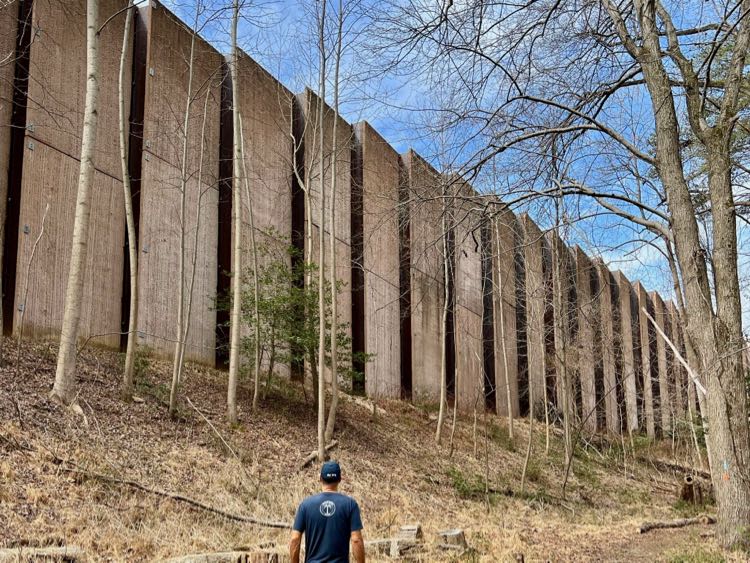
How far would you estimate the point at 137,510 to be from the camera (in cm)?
973

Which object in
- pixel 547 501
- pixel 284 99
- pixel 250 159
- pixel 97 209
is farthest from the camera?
pixel 284 99

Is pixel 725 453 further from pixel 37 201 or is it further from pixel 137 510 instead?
pixel 37 201

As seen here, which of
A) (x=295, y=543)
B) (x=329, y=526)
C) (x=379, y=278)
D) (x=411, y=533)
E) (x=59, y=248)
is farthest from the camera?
(x=379, y=278)

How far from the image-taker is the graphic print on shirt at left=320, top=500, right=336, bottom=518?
215 inches

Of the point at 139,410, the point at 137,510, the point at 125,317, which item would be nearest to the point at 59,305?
the point at 125,317

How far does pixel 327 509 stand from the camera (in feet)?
18.0

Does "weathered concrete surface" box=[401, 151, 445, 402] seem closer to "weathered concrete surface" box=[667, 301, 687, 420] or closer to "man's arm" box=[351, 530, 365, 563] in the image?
"weathered concrete surface" box=[667, 301, 687, 420]

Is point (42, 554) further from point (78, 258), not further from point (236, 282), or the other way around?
point (236, 282)

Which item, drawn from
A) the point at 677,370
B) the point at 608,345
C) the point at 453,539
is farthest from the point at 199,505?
the point at 677,370

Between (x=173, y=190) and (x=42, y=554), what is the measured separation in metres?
12.5

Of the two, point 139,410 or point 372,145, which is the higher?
point 372,145

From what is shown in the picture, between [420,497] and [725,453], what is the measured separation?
7.89 metres

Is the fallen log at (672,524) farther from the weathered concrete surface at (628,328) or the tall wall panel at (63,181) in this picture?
the weathered concrete surface at (628,328)

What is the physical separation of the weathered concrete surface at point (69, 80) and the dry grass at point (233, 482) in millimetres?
4517
